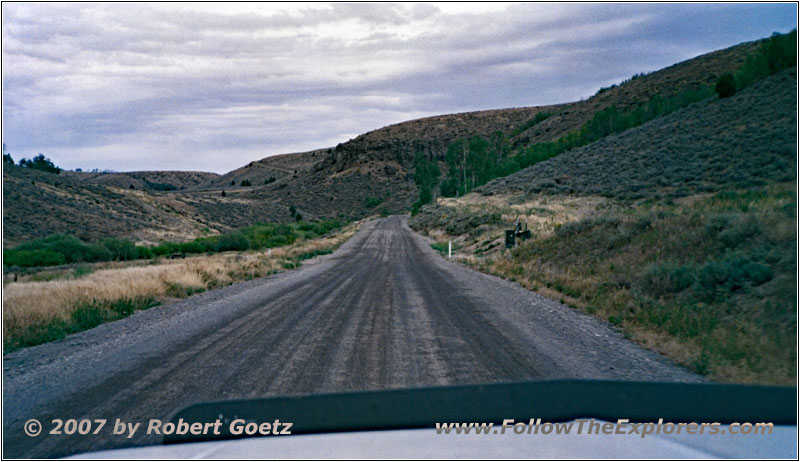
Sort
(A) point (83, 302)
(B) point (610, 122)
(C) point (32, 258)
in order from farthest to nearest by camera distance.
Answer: (B) point (610, 122) → (C) point (32, 258) → (A) point (83, 302)

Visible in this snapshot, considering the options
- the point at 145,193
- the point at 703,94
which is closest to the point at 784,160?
the point at 703,94

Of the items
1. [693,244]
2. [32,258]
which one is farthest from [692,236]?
[32,258]

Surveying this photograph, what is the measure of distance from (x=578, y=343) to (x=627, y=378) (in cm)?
211

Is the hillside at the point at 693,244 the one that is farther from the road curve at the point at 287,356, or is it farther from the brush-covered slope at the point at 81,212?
the brush-covered slope at the point at 81,212

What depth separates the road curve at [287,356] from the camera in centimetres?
602

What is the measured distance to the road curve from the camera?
237 inches

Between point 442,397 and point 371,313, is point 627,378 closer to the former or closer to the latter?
point 442,397

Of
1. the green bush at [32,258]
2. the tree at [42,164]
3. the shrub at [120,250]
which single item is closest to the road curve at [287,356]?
the green bush at [32,258]

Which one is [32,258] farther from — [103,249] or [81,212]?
[81,212]

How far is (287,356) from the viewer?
792 cm

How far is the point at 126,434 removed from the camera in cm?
496

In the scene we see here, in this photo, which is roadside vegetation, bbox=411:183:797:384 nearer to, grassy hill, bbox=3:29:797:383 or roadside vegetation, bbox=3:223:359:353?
grassy hill, bbox=3:29:797:383

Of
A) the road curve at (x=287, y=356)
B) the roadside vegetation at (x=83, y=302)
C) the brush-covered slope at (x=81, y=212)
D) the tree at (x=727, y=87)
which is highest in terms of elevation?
the tree at (x=727, y=87)

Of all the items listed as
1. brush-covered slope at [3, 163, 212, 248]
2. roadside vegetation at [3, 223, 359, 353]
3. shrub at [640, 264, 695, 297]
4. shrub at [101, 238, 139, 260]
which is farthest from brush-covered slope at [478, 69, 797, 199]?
brush-covered slope at [3, 163, 212, 248]
